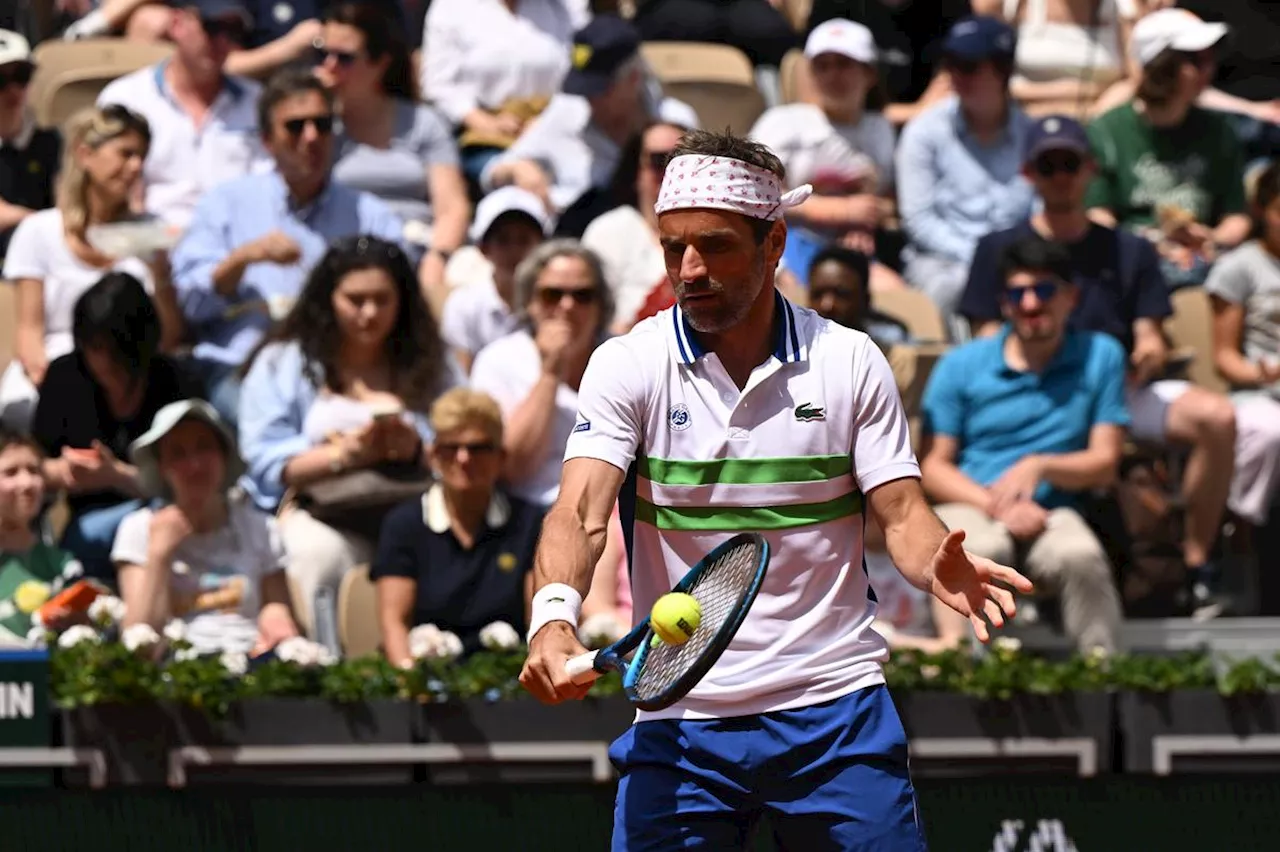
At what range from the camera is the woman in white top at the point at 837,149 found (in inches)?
373

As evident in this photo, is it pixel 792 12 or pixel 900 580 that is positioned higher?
pixel 792 12

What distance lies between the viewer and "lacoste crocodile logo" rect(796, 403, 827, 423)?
432cm

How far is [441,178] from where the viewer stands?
973 centimetres

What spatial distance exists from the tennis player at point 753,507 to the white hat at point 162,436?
11.4ft

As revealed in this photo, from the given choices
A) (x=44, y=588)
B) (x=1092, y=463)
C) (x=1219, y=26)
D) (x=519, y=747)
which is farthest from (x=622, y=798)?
(x=1219, y=26)

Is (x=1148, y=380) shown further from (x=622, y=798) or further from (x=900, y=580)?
(x=622, y=798)

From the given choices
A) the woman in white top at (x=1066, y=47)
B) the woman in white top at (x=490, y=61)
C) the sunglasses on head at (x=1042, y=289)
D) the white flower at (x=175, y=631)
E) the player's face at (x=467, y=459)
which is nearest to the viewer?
the white flower at (x=175, y=631)

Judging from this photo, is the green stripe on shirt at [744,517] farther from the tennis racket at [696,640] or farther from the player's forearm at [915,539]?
the tennis racket at [696,640]

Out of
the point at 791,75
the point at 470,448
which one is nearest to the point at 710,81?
the point at 791,75

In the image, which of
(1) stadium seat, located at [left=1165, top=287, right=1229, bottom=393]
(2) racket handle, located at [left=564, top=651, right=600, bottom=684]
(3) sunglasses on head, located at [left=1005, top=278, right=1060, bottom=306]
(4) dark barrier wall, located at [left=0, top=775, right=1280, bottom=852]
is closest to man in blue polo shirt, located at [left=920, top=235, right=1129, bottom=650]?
(3) sunglasses on head, located at [left=1005, top=278, right=1060, bottom=306]

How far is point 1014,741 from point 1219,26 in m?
4.46

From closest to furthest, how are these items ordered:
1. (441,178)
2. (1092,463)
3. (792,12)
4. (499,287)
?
(1092,463) → (499,287) → (441,178) → (792,12)

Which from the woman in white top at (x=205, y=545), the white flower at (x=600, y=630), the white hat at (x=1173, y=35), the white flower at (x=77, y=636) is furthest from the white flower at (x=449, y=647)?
the white hat at (x=1173, y=35)

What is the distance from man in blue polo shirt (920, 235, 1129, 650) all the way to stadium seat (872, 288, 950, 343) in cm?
68
